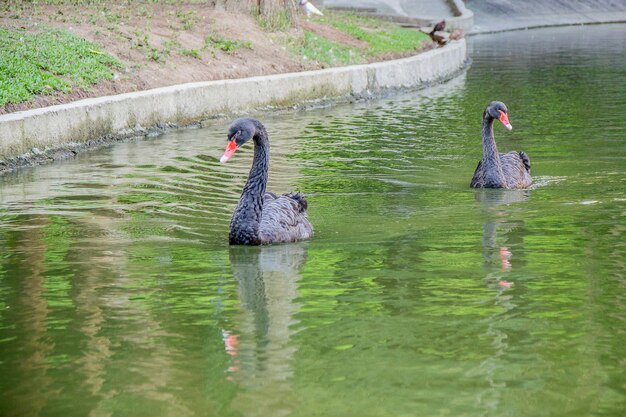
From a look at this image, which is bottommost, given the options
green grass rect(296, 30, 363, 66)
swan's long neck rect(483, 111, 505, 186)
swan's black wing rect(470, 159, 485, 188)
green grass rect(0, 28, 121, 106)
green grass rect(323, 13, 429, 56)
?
green grass rect(323, 13, 429, 56)

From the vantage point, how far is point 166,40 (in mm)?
19922

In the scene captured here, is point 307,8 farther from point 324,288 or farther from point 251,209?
point 324,288

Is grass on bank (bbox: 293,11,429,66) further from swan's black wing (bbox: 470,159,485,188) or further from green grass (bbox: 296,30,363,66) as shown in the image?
swan's black wing (bbox: 470,159,485,188)

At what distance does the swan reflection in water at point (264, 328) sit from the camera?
583cm

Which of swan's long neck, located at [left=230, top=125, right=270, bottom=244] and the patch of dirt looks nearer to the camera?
swan's long neck, located at [left=230, top=125, right=270, bottom=244]

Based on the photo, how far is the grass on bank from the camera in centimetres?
2286

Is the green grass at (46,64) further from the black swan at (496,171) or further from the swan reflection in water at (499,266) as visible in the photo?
the swan reflection in water at (499,266)

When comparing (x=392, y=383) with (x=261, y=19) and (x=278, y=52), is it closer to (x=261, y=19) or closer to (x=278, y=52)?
(x=278, y=52)

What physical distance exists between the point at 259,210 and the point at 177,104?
8.07m

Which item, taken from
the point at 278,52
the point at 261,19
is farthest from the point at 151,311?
the point at 261,19

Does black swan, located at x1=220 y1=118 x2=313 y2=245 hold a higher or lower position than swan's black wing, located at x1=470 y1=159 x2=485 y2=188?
higher

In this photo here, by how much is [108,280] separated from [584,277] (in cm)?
329

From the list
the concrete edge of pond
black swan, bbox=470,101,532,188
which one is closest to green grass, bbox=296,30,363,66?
the concrete edge of pond

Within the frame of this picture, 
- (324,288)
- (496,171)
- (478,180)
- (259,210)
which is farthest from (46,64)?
(324,288)
